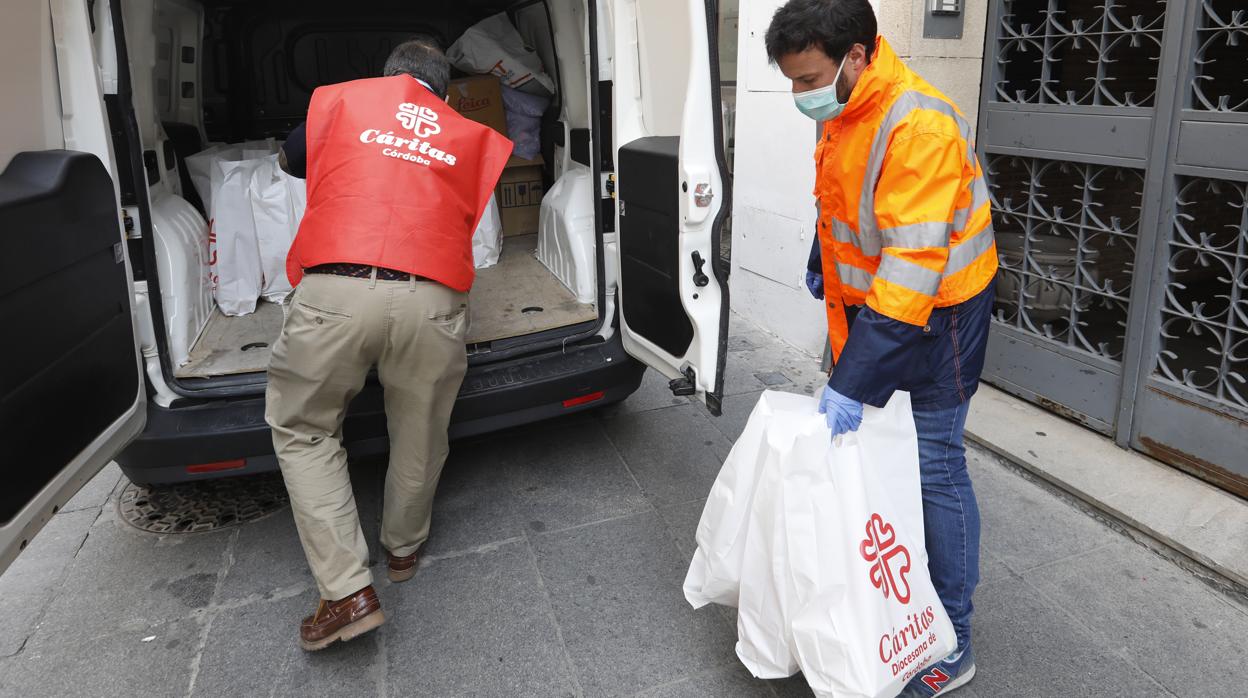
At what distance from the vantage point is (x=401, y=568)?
9.50 ft

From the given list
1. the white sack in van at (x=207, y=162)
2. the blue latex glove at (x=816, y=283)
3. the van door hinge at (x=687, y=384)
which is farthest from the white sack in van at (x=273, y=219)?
the blue latex glove at (x=816, y=283)

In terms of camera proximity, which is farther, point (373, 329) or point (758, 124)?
point (758, 124)

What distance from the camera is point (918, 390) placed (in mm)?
2100

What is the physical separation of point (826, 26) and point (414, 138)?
1267 millimetres

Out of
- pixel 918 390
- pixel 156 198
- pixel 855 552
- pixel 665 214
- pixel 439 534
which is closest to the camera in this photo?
pixel 855 552

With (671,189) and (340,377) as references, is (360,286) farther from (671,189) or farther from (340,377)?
(671,189)

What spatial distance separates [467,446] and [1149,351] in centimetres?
288

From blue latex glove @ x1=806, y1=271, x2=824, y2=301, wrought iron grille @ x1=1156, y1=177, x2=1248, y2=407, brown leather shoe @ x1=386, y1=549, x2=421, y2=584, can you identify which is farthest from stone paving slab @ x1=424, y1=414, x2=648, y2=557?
wrought iron grille @ x1=1156, y1=177, x2=1248, y2=407

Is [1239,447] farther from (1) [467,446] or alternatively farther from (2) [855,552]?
(1) [467,446]

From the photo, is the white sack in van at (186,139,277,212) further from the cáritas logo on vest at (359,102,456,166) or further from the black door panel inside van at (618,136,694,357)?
the black door panel inside van at (618,136,694,357)

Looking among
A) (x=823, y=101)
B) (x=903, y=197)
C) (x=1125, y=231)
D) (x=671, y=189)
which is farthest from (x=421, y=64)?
(x=1125, y=231)

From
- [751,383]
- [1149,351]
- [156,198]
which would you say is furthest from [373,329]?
[1149,351]

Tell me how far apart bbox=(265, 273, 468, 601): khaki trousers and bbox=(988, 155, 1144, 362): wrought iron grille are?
8.59 feet

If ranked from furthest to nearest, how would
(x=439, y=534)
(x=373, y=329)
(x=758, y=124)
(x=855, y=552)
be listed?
(x=758, y=124) → (x=439, y=534) → (x=373, y=329) → (x=855, y=552)
